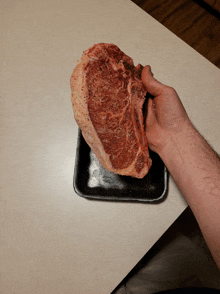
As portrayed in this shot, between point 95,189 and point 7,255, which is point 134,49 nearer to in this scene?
point 95,189

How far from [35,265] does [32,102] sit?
0.69 metres

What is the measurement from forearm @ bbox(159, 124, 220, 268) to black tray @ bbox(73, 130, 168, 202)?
8 centimetres

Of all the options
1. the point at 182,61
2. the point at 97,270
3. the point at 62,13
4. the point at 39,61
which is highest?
the point at 182,61

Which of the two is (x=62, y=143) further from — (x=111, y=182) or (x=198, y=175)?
(x=198, y=175)

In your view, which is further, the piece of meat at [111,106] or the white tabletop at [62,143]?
the white tabletop at [62,143]

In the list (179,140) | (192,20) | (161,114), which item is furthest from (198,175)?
(192,20)

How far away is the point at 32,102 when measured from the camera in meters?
0.99

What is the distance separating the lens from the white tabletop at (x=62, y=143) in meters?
0.89

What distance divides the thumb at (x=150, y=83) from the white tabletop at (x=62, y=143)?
0.23 metres

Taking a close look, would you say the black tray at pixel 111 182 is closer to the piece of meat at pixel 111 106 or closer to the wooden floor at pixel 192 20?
the piece of meat at pixel 111 106

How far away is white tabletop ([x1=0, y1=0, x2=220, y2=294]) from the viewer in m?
0.89

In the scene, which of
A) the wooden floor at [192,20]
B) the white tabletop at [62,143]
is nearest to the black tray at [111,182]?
the white tabletop at [62,143]

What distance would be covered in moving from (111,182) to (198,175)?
33cm

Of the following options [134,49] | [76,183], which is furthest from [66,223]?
[134,49]
